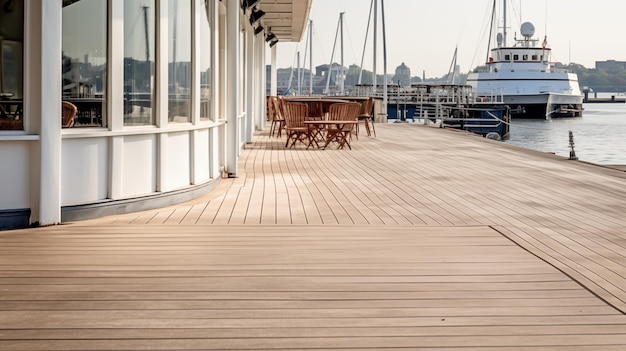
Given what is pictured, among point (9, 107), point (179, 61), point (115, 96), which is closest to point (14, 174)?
point (9, 107)

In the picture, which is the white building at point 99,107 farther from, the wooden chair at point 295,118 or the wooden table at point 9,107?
the wooden chair at point 295,118

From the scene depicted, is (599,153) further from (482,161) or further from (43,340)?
(43,340)

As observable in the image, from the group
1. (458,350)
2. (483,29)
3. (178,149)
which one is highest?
(483,29)

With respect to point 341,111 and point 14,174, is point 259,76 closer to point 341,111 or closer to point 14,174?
point 341,111

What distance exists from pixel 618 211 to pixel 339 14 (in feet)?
144

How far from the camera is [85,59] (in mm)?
5125

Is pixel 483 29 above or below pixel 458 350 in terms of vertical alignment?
above

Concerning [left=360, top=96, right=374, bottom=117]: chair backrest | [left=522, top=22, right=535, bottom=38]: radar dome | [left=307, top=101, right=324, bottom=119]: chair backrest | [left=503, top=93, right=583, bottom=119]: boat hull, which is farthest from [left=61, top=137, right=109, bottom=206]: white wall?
[left=522, top=22, right=535, bottom=38]: radar dome

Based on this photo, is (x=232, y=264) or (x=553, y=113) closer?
(x=232, y=264)

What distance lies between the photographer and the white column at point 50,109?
15.9ft

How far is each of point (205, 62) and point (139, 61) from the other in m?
1.52

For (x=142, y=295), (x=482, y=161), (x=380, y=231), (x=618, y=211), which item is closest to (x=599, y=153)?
(x=482, y=161)

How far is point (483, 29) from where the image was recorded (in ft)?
180

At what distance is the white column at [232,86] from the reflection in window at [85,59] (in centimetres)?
285
